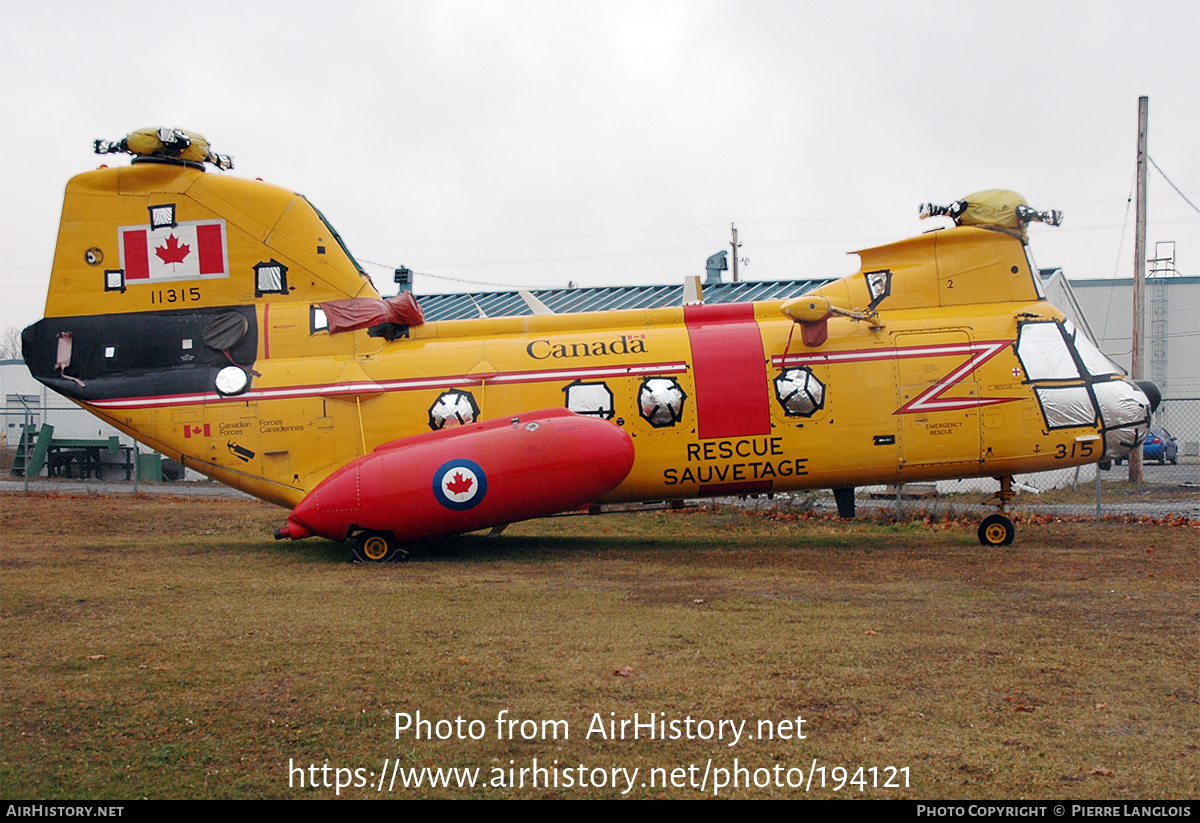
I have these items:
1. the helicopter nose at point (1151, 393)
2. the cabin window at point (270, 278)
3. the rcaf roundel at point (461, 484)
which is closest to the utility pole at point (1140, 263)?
the helicopter nose at point (1151, 393)

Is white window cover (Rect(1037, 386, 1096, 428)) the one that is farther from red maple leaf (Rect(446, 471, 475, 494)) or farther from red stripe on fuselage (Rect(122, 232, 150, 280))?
red stripe on fuselage (Rect(122, 232, 150, 280))

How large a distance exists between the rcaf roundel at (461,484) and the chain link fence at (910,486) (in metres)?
8.17

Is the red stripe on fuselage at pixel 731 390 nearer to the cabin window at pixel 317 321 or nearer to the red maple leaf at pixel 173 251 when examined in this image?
the cabin window at pixel 317 321

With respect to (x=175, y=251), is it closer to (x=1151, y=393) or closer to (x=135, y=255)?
(x=135, y=255)

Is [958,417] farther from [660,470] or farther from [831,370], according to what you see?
[660,470]

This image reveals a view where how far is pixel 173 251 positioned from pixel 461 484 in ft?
20.1

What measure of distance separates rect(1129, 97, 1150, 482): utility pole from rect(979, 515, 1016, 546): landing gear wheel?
12858 mm

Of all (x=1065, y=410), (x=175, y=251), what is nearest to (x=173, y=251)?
(x=175, y=251)

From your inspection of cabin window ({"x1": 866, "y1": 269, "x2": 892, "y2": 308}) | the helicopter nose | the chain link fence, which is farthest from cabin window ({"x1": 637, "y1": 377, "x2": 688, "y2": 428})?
the helicopter nose

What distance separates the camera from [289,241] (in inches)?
547

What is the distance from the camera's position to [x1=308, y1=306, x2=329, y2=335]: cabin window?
13594 mm

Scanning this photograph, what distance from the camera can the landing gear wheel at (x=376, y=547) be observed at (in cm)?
1214

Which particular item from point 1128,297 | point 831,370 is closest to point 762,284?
point 831,370
